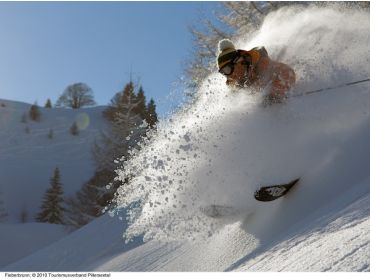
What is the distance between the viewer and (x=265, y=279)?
8.20 ft

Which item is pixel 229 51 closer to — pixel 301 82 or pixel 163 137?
pixel 301 82

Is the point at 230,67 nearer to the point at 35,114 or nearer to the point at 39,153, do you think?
the point at 39,153

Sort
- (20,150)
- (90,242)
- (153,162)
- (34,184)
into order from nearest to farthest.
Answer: (153,162) < (90,242) < (34,184) < (20,150)

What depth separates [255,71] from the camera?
5.28m

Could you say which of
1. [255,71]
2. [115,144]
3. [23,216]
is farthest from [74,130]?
[255,71]

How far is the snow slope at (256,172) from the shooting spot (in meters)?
3.51

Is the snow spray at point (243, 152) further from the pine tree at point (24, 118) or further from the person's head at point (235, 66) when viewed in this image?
the pine tree at point (24, 118)

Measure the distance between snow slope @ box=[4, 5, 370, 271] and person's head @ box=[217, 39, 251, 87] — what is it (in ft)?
0.52

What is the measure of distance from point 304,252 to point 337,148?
6.41ft

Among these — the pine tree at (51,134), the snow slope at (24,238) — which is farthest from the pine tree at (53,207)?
the pine tree at (51,134)

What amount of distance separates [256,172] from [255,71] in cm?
144

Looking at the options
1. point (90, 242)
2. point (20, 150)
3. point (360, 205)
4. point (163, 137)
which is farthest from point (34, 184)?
point (360, 205)

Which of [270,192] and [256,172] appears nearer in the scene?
[270,192]

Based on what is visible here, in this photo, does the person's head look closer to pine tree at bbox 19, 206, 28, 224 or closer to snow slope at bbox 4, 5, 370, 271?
snow slope at bbox 4, 5, 370, 271
